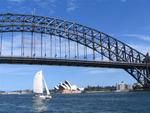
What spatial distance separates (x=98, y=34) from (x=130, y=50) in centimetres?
1083

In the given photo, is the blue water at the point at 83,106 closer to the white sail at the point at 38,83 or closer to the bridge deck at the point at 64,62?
the bridge deck at the point at 64,62

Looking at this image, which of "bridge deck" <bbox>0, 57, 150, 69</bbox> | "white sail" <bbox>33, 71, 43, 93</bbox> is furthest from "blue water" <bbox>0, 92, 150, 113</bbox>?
"white sail" <bbox>33, 71, 43, 93</bbox>

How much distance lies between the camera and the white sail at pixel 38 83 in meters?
105

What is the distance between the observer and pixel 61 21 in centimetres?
10169

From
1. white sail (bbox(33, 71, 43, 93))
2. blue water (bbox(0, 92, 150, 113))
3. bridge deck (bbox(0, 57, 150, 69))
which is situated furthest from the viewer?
white sail (bbox(33, 71, 43, 93))

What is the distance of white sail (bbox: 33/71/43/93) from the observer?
105m

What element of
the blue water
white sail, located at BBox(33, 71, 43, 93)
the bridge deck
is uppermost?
the bridge deck

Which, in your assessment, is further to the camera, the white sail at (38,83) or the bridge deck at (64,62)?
the white sail at (38,83)

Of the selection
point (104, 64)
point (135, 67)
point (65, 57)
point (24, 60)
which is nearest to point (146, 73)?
point (135, 67)

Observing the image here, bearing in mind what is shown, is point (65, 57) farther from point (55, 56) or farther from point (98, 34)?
point (98, 34)

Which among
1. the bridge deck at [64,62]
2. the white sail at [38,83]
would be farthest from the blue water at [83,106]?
the white sail at [38,83]

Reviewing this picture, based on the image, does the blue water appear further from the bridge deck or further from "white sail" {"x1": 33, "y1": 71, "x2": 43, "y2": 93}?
"white sail" {"x1": 33, "y1": 71, "x2": 43, "y2": 93}

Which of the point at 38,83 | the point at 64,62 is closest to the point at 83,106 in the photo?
the point at 64,62

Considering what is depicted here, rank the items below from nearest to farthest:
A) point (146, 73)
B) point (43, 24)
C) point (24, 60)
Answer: point (24, 60)
point (43, 24)
point (146, 73)
